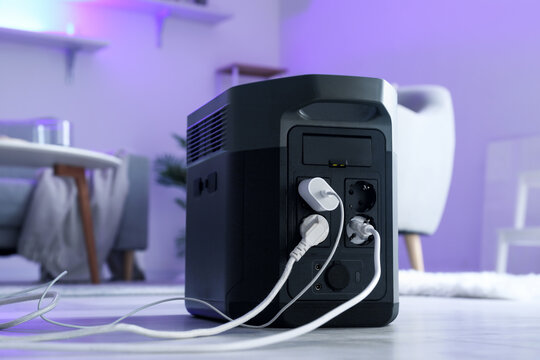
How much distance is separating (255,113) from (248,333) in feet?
0.74

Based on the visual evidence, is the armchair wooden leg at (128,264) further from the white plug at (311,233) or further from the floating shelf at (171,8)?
the white plug at (311,233)

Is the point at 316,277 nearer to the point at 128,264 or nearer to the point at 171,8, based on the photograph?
the point at 128,264

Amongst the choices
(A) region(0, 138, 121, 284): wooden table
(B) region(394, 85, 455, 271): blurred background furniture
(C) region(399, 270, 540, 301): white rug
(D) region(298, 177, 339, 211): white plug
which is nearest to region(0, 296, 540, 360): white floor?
(D) region(298, 177, 339, 211): white plug

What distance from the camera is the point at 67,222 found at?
3.11m

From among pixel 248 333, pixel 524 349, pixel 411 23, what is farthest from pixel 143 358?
pixel 411 23

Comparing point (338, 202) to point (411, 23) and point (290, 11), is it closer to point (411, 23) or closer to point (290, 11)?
point (411, 23)

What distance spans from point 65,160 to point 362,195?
6.36 ft

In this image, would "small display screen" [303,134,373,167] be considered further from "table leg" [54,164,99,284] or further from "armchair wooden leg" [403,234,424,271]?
"table leg" [54,164,99,284]

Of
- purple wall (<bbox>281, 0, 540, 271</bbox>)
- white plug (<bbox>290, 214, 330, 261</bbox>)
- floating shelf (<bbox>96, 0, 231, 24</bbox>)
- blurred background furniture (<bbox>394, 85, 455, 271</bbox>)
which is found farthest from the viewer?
floating shelf (<bbox>96, 0, 231, 24</bbox>)

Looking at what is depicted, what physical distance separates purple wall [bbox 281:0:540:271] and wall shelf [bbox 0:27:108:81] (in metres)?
1.63

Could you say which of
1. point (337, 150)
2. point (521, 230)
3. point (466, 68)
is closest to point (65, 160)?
point (521, 230)

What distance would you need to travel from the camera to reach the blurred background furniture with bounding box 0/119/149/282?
298cm

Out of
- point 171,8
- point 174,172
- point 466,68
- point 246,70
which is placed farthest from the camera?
point 246,70

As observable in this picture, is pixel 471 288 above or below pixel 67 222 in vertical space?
below
